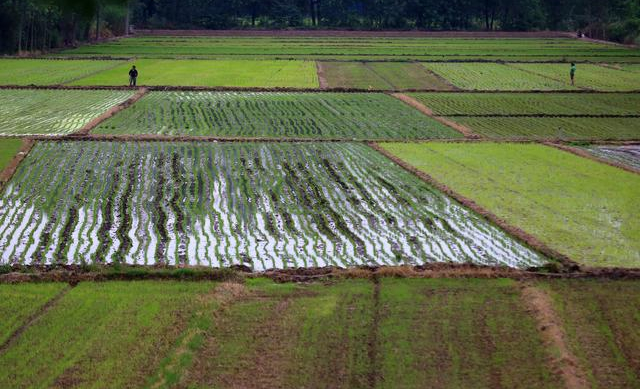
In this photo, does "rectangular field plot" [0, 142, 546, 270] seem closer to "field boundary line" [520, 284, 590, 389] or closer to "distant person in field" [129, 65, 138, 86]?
"field boundary line" [520, 284, 590, 389]

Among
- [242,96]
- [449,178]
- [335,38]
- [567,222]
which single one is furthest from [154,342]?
[335,38]

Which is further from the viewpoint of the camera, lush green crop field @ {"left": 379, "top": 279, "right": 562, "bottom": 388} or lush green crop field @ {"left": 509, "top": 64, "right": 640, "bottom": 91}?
lush green crop field @ {"left": 509, "top": 64, "right": 640, "bottom": 91}

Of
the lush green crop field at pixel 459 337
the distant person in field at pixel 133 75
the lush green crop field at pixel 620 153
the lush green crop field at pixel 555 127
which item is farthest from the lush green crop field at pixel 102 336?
the distant person in field at pixel 133 75

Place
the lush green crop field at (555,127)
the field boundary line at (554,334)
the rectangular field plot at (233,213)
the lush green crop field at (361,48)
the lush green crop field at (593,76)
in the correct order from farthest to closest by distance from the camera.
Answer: the lush green crop field at (361,48)
the lush green crop field at (593,76)
the lush green crop field at (555,127)
the rectangular field plot at (233,213)
the field boundary line at (554,334)

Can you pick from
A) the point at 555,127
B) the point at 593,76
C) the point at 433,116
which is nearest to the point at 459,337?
the point at 555,127

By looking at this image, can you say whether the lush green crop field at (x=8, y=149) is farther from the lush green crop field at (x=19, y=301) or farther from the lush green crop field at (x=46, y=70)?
the lush green crop field at (x=46, y=70)

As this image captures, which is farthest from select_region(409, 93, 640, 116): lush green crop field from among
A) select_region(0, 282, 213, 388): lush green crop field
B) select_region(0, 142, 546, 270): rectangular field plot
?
select_region(0, 282, 213, 388): lush green crop field

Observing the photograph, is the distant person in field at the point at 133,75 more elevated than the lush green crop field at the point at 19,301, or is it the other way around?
the distant person in field at the point at 133,75
